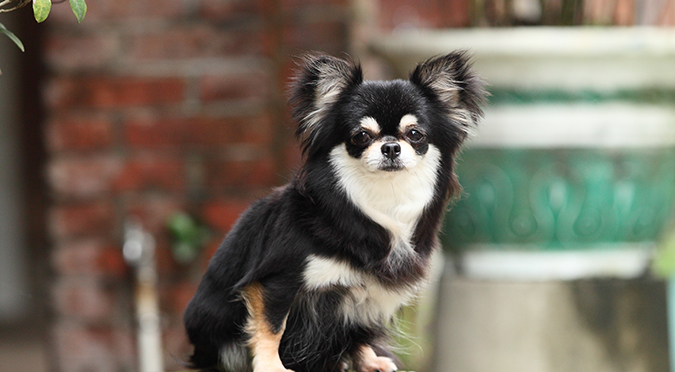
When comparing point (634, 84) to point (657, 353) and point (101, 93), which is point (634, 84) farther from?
point (101, 93)

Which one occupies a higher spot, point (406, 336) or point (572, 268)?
point (406, 336)

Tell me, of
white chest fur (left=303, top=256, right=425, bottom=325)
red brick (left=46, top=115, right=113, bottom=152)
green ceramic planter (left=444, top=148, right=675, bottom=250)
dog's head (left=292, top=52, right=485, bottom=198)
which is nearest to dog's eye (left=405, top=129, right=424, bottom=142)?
dog's head (left=292, top=52, right=485, bottom=198)

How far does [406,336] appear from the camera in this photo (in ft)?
3.30

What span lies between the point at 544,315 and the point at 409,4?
125 cm

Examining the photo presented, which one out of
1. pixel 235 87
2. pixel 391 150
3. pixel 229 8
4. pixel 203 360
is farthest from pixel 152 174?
pixel 391 150

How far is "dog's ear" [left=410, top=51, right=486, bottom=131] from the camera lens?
2.58 feet

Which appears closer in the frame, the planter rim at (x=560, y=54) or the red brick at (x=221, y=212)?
the planter rim at (x=560, y=54)

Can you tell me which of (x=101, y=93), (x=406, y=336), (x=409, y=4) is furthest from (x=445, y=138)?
(x=409, y=4)

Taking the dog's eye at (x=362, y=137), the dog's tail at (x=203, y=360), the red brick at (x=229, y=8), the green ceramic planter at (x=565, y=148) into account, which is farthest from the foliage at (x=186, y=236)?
the dog's eye at (x=362, y=137)

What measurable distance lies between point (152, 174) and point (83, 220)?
0.67 feet

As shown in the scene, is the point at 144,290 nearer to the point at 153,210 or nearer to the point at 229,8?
the point at 153,210

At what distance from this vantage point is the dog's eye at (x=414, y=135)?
0.77 m

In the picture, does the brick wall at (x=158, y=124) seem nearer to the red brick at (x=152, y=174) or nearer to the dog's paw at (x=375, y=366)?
the red brick at (x=152, y=174)

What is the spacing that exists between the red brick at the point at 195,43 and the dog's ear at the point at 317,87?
1239 millimetres
